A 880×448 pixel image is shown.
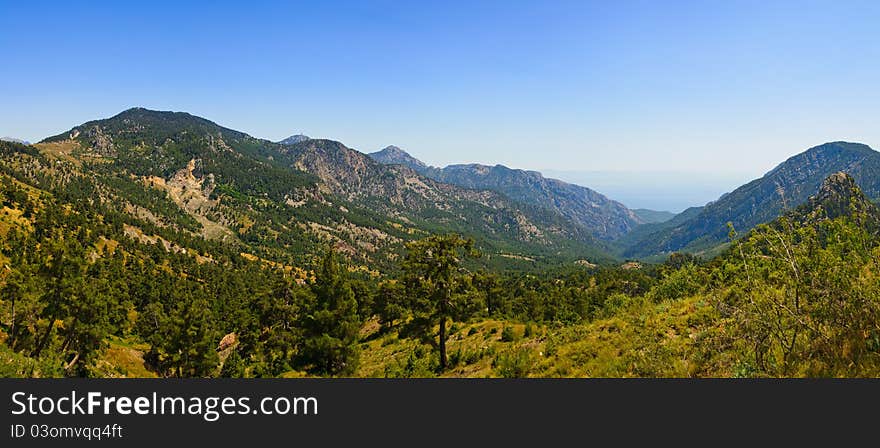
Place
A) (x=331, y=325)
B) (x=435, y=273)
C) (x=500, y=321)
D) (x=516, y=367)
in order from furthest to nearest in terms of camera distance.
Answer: (x=500, y=321), (x=331, y=325), (x=435, y=273), (x=516, y=367)

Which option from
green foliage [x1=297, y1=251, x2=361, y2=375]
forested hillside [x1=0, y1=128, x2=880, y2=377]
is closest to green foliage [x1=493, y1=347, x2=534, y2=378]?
forested hillside [x1=0, y1=128, x2=880, y2=377]

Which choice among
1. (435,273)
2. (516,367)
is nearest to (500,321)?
(435,273)

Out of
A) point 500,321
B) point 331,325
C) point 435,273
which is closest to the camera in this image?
point 435,273

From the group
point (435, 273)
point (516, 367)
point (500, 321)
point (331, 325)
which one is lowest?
point (500, 321)

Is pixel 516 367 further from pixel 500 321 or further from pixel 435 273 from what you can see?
pixel 500 321

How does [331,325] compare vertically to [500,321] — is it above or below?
above

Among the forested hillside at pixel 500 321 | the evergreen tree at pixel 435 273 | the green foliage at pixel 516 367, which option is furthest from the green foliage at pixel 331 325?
the green foliage at pixel 516 367

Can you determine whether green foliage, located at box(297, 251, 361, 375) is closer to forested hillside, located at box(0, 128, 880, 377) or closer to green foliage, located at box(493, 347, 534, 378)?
forested hillside, located at box(0, 128, 880, 377)

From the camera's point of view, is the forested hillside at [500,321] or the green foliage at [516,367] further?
the green foliage at [516,367]

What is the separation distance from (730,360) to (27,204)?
747 ft

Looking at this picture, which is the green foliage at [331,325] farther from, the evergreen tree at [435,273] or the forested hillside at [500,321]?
the evergreen tree at [435,273]

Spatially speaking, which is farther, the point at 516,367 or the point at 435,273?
the point at 435,273

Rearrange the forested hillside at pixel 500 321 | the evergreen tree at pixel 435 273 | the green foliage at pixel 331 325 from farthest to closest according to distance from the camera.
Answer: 1. the green foliage at pixel 331 325
2. the evergreen tree at pixel 435 273
3. the forested hillside at pixel 500 321

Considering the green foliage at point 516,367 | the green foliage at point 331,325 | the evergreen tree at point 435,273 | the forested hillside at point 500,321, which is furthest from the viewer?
the green foliage at point 331,325
